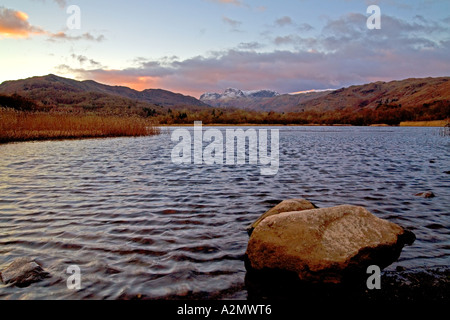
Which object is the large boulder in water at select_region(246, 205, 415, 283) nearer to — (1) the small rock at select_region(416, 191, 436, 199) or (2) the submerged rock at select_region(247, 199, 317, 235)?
(2) the submerged rock at select_region(247, 199, 317, 235)

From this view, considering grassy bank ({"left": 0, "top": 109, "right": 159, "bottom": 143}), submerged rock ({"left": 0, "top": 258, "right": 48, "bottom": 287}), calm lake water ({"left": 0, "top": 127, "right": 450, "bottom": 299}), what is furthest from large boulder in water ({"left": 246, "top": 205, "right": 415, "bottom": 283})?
grassy bank ({"left": 0, "top": 109, "right": 159, "bottom": 143})

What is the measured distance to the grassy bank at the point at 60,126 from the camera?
28812 millimetres

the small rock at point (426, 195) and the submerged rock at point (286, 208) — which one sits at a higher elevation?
the submerged rock at point (286, 208)

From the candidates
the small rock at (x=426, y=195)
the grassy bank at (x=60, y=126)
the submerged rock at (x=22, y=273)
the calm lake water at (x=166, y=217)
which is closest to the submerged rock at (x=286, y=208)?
the calm lake water at (x=166, y=217)

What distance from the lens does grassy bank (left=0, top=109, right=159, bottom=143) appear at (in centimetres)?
2881

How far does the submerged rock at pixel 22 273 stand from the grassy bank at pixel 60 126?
27365 mm

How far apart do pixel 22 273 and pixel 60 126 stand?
3290cm


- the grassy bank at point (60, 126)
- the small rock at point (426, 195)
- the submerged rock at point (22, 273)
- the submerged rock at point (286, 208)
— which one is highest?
the grassy bank at point (60, 126)

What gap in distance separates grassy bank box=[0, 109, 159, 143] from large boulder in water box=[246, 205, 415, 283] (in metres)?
29.4

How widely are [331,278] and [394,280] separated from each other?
881 millimetres

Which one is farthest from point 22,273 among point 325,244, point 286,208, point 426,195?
point 426,195

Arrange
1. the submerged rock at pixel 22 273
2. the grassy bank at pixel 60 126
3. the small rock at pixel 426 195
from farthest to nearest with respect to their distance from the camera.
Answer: the grassy bank at pixel 60 126 < the small rock at pixel 426 195 < the submerged rock at pixel 22 273

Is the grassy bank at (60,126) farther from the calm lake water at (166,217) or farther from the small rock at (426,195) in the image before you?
the small rock at (426,195)

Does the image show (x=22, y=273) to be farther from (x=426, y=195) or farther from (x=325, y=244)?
(x=426, y=195)
